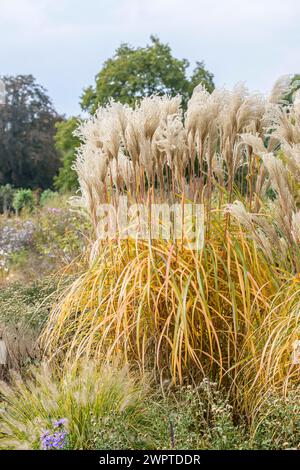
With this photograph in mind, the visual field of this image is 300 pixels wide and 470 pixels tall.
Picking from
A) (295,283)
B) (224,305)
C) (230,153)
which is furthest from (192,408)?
(230,153)

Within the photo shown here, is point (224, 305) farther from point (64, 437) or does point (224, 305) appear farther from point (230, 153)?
point (64, 437)

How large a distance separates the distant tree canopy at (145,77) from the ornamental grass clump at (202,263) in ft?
57.5

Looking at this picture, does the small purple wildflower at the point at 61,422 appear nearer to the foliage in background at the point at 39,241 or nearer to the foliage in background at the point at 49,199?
the foliage in background at the point at 39,241

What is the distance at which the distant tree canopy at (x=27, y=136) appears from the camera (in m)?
32.7

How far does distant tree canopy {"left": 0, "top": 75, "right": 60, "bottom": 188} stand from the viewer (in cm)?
3269

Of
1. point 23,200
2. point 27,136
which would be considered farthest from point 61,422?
point 27,136

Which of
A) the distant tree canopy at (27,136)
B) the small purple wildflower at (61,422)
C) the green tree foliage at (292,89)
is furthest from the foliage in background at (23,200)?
the small purple wildflower at (61,422)

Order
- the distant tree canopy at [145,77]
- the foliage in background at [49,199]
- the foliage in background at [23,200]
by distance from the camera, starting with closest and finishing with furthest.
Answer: the foliage in background at [49,199], the foliage in background at [23,200], the distant tree canopy at [145,77]

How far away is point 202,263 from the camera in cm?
433

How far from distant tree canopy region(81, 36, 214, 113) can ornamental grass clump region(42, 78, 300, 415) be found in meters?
17.5

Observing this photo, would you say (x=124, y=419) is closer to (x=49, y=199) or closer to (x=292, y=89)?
(x=292, y=89)

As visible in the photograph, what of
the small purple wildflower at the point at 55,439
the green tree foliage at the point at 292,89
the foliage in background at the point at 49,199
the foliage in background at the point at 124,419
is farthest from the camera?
the foliage in background at the point at 49,199

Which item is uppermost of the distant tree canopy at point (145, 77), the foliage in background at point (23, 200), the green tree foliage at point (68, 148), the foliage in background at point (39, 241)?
the distant tree canopy at point (145, 77)

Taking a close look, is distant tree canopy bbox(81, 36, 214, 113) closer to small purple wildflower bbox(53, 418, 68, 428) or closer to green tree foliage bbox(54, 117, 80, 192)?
green tree foliage bbox(54, 117, 80, 192)
